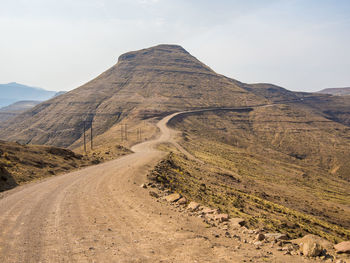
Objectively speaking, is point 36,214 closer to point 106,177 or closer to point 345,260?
point 106,177

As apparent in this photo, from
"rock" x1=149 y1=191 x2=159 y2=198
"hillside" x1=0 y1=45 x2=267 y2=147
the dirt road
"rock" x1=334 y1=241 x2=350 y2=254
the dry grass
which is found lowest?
the dry grass

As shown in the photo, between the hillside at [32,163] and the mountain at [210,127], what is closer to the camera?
the hillside at [32,163]

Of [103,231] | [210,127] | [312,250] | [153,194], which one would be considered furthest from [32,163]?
[210,127]

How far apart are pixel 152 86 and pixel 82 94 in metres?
51.3

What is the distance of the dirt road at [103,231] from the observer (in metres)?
8.77

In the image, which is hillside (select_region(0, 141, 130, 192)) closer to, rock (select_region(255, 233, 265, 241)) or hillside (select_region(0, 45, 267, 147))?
rock (select_region(255, 233, 265, 241))

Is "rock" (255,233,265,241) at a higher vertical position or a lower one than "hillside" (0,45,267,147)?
lower

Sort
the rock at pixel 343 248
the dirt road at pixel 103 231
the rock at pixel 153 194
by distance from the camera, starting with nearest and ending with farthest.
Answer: the dirt road at pixel 103 231 < the rock at pixel 343 248 < the rock at pixel 153 194

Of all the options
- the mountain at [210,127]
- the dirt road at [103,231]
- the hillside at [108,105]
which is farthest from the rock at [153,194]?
the hillside at [108,105]

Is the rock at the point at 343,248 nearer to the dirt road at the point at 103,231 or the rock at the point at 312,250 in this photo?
the rock at the point at 312,250

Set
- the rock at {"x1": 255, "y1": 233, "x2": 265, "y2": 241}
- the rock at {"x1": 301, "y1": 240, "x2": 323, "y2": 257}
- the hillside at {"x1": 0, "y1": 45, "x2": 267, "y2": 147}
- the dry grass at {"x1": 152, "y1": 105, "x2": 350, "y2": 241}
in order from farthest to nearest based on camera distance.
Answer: the hillside at {"x1": 0, "y1": 45, "x2": 267, "y2": 147}, the dry grass at {"x1": 152, "y1": 105, "x2": 350, "y2": 241}, the rock at {"x1": 255, "y1": 233, "x2": 265, "y2": 241}, the rock at {"x1": 301, "y1": 240, "x2": 323, "y2": 257}

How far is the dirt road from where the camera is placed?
8.77 metres

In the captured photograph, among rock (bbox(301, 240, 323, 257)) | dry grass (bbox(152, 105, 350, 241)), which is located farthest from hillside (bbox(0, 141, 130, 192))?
rock (bbox(301, 240, 323, 257))

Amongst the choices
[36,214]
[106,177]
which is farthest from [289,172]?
[36,214]
